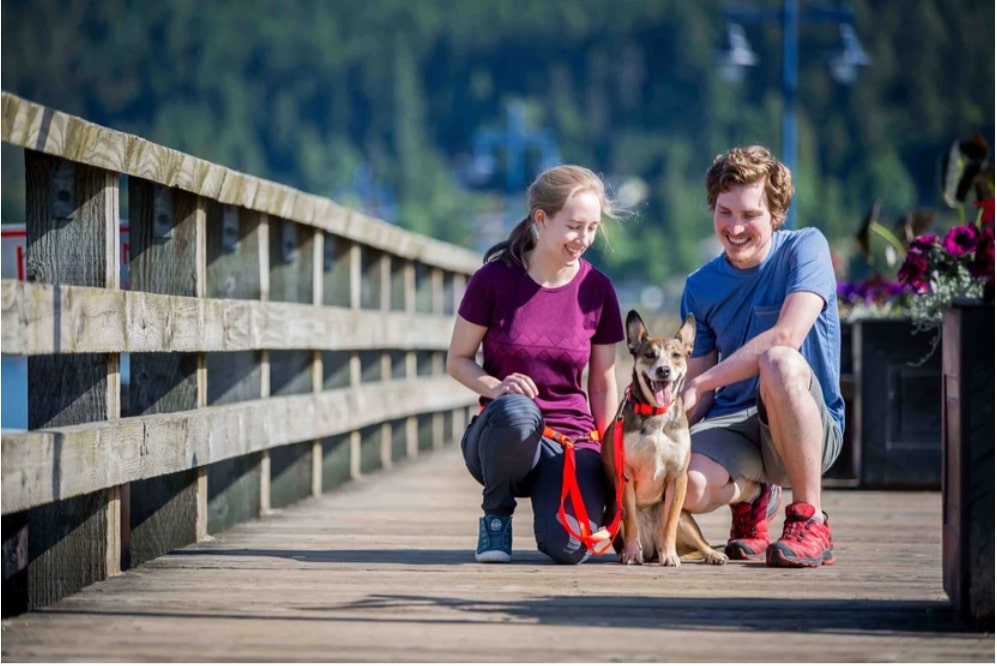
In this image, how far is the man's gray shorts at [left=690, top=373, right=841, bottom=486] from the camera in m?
5.27

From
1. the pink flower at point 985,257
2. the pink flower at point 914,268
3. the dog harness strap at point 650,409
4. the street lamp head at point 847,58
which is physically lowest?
the dog harness strap at point 650,409

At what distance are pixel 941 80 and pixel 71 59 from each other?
9926 centimetres

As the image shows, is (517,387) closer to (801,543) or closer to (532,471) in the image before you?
(532,471)

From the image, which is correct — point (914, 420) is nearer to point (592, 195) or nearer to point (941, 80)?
point (592, 195)

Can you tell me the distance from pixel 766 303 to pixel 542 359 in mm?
732

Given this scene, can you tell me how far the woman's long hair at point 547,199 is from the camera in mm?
5336

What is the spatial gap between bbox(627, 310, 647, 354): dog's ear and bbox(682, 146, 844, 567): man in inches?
8.3

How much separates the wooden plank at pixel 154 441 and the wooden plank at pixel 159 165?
2.22 ft

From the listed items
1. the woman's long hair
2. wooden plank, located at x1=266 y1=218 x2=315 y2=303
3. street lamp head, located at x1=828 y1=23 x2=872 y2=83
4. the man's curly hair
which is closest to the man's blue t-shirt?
the man's curly hair

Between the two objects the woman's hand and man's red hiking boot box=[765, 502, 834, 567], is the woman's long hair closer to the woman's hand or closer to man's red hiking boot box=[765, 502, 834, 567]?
the woman's hand

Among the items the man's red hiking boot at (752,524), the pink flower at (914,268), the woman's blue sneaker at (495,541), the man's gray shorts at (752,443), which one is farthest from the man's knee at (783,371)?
the pink flower at (914,268)

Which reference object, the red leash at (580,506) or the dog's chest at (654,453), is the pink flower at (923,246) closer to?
the dog's chest at (654,453)

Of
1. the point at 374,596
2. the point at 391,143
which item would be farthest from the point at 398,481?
the point at 391,143

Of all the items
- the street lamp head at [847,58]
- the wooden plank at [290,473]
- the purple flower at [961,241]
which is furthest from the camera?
the street lamp head at [847,58]
